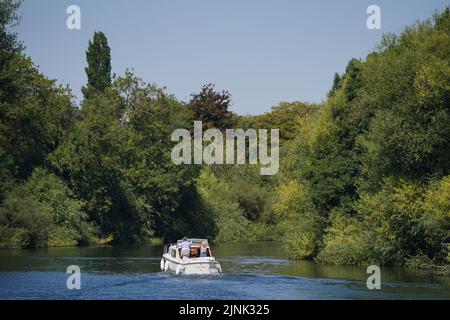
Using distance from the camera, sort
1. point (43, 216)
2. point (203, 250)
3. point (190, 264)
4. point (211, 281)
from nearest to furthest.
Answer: point (211, 281) < point (190, 264) < point (203, 250) < point (43, 216)

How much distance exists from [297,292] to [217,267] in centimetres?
774

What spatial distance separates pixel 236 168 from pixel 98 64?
64.5ft

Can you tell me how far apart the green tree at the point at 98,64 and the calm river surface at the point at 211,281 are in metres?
42.7

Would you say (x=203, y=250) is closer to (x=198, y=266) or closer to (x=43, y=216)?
(x=198, y=266)

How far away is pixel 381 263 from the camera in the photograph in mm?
54438

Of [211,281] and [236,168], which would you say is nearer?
[211,281]

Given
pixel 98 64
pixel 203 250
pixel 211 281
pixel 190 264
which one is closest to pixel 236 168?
pixel 98 64

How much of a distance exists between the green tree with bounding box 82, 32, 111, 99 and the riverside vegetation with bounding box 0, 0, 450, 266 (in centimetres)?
Result: 15

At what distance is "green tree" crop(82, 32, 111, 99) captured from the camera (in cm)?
10300

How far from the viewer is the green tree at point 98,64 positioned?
103000 mm

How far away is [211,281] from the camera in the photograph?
46156mm

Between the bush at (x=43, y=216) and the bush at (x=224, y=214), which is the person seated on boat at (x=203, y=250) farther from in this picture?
the bush at (x=224, y=214)
